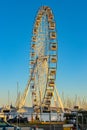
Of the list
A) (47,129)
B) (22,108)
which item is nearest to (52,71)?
(22,108)

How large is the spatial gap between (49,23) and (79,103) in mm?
65454

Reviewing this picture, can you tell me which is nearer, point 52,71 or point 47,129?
point 47,129

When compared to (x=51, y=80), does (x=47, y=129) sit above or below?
below

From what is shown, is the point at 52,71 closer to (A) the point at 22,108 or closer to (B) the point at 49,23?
(B) the point at 49,23

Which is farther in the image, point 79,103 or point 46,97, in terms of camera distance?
point 79,103

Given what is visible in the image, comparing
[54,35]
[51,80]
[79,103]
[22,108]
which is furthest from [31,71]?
[79,103]

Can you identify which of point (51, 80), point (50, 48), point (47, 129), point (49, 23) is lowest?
point (47, 129)

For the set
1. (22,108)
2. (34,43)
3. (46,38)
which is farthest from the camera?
(22,108)

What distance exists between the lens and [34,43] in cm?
7556

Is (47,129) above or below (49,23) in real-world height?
below

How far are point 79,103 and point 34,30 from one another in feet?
203

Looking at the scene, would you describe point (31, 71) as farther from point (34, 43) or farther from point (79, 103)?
point (79, 103)

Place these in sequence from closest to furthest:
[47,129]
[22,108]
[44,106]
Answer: [47,129] < [44,106] < [22,108]

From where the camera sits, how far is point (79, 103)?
133125 mm
